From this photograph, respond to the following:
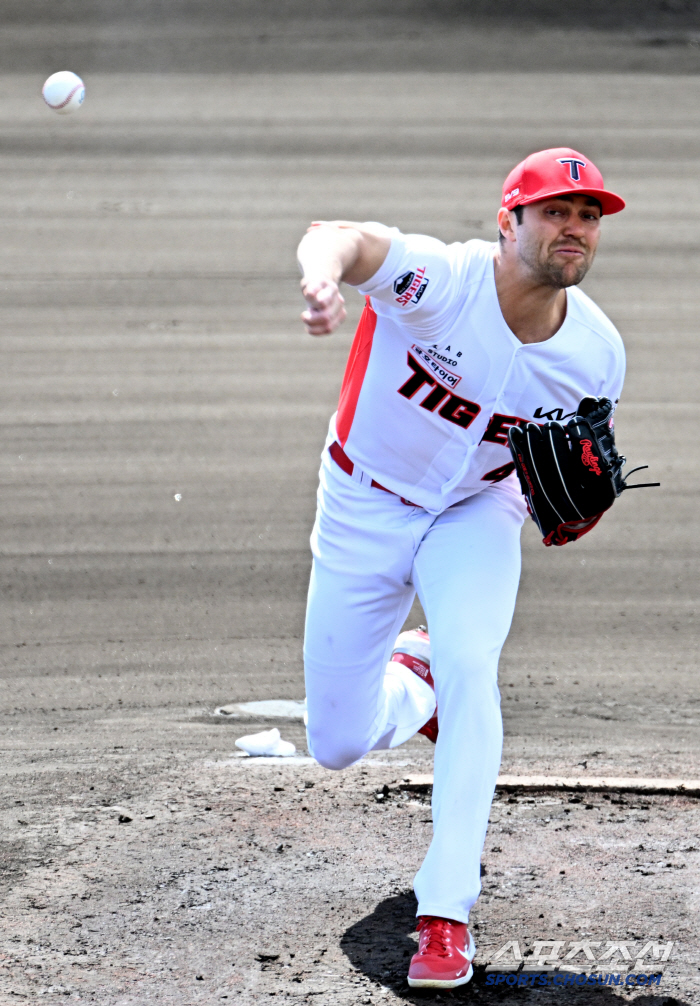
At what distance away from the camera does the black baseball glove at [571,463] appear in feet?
11.5

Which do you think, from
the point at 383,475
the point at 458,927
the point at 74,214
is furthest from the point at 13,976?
the point at 74,214

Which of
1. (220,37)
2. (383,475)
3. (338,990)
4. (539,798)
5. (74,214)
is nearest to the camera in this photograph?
(338,990)

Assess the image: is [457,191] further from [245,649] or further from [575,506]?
[575,506]

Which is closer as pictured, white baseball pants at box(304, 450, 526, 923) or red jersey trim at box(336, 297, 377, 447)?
white baseball pants at box(304, 450, 526, 923)

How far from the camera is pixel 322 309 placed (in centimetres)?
304

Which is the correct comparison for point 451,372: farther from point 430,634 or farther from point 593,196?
point 430,634

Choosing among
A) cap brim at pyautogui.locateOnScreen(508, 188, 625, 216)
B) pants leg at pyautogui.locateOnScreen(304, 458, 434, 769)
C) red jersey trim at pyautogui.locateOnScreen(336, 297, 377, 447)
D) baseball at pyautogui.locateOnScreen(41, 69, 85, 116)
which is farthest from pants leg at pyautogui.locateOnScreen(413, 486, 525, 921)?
baseball at pyautogui.locateOnScreen(41, 69, 85, 116)

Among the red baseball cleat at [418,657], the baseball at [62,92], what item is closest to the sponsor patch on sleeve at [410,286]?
the red baseball cleat at [418,657]

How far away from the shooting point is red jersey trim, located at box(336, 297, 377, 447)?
3.90 m

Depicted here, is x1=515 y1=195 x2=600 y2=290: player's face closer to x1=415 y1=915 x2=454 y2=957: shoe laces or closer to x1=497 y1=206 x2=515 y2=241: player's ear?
x1=497 y1=206 x2=515 y2=241: player's ear

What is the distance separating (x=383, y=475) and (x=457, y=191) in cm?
878

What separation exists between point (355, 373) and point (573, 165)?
893 mm

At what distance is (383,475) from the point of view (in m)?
3.88

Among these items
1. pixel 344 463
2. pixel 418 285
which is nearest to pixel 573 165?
pixel 418 285
